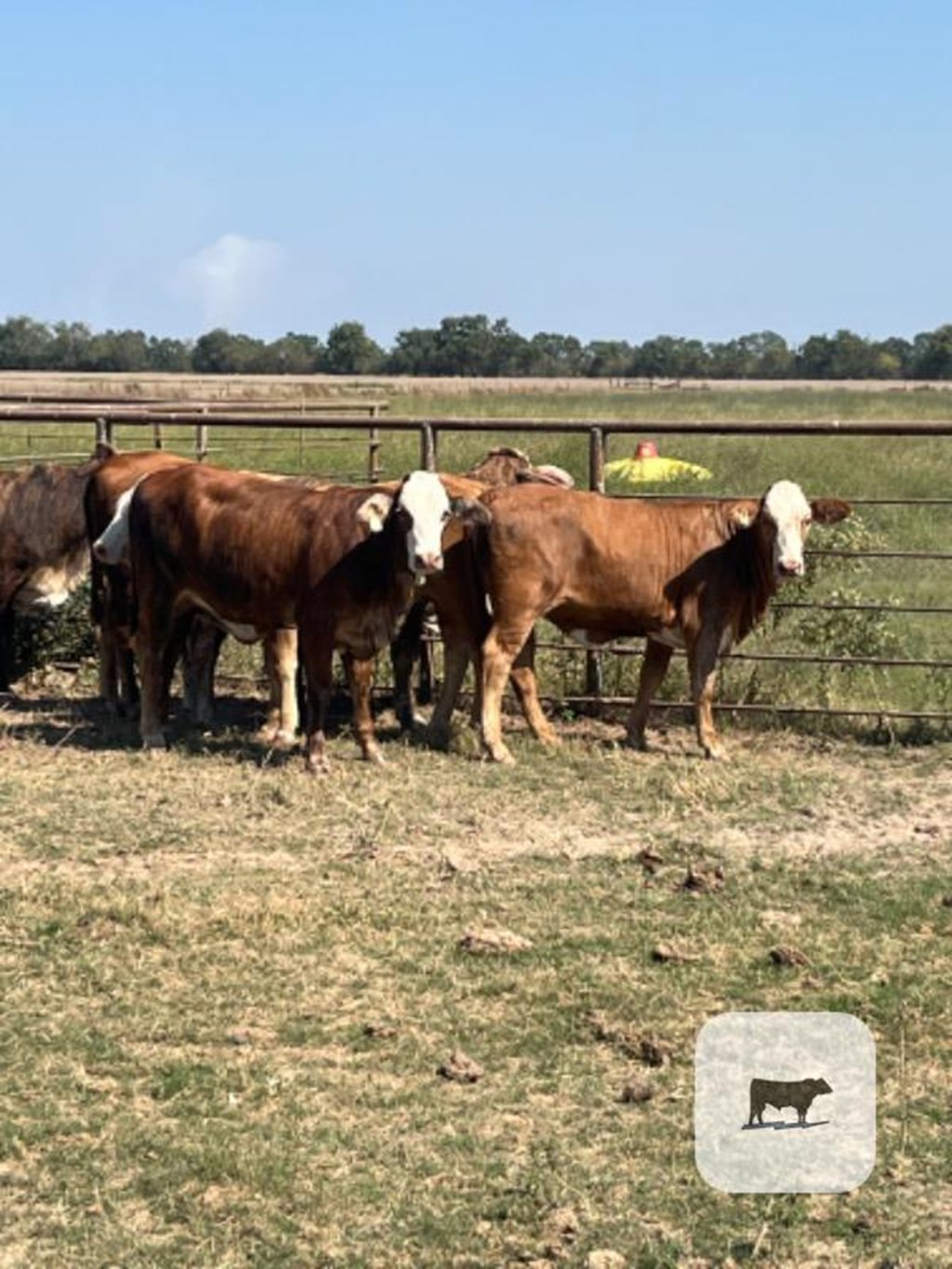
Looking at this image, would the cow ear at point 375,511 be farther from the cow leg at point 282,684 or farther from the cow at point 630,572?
the cow leg at point 282,684

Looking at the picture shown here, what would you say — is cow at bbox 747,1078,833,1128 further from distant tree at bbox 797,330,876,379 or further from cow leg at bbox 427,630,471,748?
distant tree at bbox 797,330,876,379

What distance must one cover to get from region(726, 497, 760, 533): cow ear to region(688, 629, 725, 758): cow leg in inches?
22.4

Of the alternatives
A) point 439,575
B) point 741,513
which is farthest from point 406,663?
point 741,513

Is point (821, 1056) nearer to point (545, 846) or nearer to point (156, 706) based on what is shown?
point (545, 846)

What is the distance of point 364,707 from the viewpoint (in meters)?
8.90

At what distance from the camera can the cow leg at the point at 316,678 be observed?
8.72m

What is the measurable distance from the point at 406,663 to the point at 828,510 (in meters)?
2.43

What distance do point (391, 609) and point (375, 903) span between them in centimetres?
267

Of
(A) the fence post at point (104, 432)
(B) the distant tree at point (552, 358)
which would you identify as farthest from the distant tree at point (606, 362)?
(A) the fence post at point (104, 432)

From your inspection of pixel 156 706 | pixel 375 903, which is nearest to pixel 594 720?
pixel 156 706

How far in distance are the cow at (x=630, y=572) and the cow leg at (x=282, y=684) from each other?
3.47 feet

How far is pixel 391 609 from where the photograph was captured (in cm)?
887

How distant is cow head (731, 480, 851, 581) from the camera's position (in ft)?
28.9

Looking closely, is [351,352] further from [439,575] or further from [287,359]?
[439,575]
